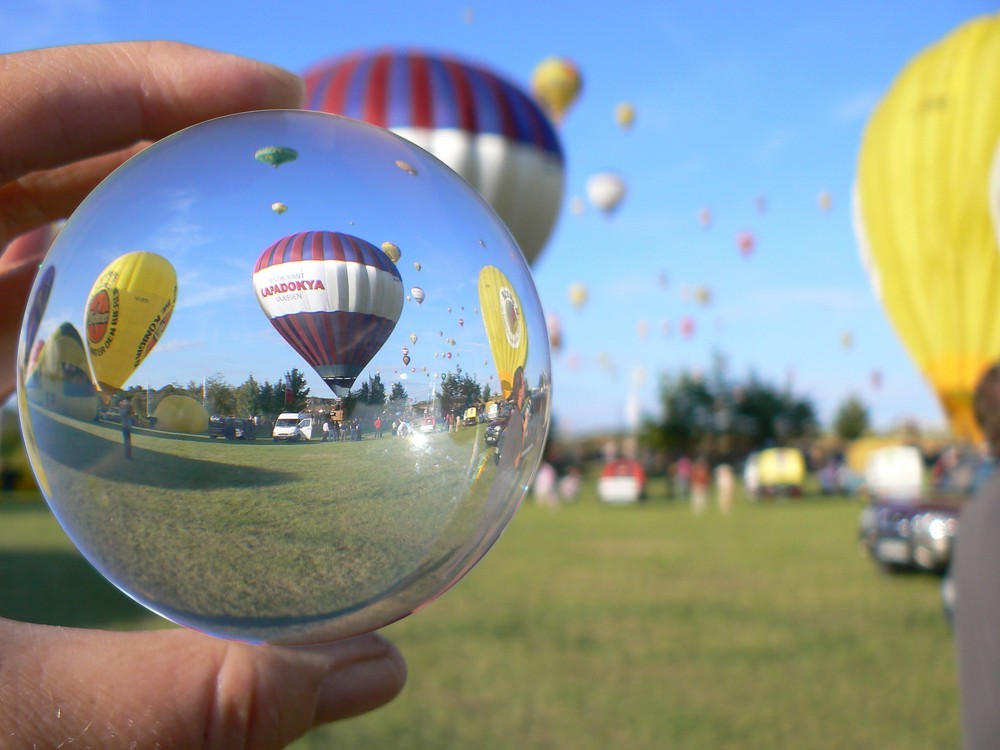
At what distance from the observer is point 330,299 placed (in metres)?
1.11

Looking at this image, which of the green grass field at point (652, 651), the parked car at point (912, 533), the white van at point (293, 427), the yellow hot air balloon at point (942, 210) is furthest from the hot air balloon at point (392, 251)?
the yellow hot air balloon at point (942, 210)

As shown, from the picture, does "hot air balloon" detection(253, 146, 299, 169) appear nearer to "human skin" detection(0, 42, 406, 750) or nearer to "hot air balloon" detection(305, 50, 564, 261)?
"human skin" detection(0, 42, 406, 750)

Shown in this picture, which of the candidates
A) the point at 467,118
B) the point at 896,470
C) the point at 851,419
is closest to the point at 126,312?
the point at 467,118

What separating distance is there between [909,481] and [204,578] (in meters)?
30.0

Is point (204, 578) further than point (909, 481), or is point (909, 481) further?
point (909, 481)

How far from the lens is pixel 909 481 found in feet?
89.9

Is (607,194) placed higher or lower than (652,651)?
higher

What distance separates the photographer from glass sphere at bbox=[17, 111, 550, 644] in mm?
1095

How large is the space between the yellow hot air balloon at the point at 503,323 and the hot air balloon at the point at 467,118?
1061 cm

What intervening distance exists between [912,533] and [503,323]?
11.7 meters

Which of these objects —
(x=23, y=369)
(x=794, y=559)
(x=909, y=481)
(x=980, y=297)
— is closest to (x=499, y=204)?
(x=794, y=559)

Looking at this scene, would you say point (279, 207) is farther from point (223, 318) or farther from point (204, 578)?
point (204, 578)

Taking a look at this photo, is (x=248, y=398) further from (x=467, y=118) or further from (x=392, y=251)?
(x=467, y=118)

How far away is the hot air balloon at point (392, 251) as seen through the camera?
114 centimetres
